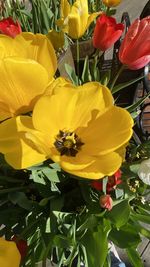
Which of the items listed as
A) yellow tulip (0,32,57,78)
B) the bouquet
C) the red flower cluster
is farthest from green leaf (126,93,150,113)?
yellow tulip (0,32,57,78)

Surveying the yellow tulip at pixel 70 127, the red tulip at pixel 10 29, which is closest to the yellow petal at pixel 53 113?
the yellow tulip at pixel 70 127

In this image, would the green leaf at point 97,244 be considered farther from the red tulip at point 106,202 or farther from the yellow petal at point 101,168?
the yellow petal at point 101,168

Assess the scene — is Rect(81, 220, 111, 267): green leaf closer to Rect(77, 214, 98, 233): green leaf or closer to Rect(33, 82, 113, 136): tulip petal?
Rect(77, 214, 98, 233): green leaf

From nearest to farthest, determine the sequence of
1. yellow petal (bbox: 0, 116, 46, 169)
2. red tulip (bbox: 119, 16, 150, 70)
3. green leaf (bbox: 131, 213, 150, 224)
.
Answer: yellow petal (bbox: 0, 116, 46, 169)
red tulip (bbox: 119, 16, 150, 70)
green leaf (bbox: 131, 213, 150, 224)

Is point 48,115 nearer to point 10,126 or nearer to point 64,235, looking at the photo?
point 10,126

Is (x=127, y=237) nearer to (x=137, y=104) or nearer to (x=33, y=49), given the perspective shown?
(x=137, y=104)

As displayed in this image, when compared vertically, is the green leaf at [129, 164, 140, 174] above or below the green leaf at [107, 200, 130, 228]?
above
